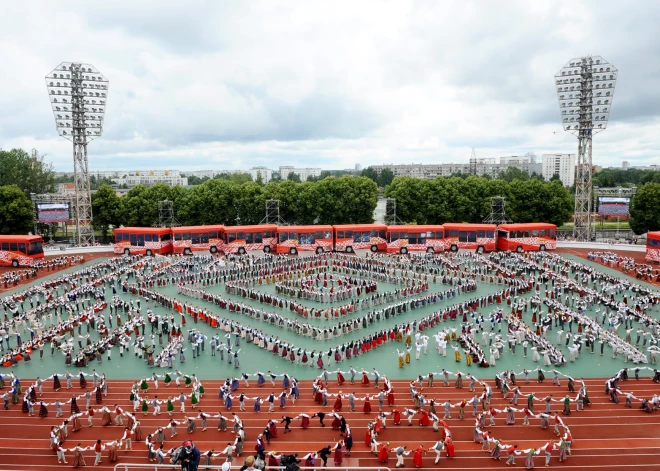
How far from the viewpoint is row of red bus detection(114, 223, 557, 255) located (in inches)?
1694

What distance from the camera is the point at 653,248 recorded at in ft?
125

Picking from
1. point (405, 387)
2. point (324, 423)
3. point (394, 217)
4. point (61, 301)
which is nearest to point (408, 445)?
point (324, 423)

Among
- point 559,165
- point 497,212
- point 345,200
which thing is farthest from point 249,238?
point 559,165

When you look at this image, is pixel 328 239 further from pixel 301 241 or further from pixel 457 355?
pixel 457 355

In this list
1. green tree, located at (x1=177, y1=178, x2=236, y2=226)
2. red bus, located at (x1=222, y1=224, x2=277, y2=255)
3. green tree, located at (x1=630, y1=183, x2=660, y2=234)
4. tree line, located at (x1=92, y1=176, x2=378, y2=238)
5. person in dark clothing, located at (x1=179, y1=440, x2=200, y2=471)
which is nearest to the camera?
person in dark clothing, located at (x1=179, y1=440, x2=200, y2=471)

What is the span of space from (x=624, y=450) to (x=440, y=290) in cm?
1715

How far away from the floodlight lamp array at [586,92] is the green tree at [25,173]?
60.5 meters

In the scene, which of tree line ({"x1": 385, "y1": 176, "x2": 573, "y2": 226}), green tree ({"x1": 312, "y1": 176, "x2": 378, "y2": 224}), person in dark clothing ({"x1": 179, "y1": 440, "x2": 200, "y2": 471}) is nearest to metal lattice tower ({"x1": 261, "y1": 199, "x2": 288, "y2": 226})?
green tree ({"x1": 312, "y1": 176, "x2": 378, "y2": 224})

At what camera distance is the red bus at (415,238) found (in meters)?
43.1

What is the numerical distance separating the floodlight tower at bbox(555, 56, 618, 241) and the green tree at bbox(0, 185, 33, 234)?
2178 inches

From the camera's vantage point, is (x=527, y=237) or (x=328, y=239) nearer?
(x=527, y=237)

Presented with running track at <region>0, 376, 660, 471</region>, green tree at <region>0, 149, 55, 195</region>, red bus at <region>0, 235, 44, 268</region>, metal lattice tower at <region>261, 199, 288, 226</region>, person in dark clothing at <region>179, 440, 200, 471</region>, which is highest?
green tree at <region>0, 149, 55, 195</region>

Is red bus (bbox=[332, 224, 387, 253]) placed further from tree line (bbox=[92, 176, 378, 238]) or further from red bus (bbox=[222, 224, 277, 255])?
tree line (bbox=[92, 176, 378, 238])

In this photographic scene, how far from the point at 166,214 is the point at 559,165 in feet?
552
